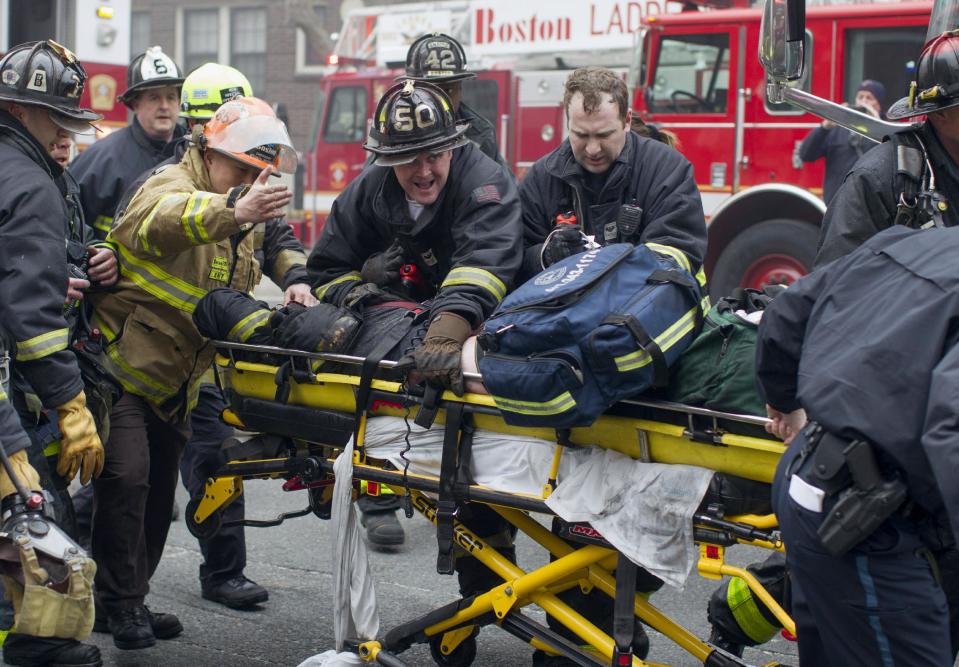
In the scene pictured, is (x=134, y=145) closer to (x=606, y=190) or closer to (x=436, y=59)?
(x=436, y=59)

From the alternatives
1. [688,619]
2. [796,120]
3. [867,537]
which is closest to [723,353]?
[867,537]

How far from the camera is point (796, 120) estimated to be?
9.57m

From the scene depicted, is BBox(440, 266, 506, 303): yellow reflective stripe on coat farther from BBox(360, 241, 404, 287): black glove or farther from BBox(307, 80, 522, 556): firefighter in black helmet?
BBox(360, 241, 404, 287): black glove

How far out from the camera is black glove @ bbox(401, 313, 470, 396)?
351 centimetres

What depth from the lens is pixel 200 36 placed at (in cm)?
2791

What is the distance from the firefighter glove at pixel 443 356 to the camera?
A: 3.51m

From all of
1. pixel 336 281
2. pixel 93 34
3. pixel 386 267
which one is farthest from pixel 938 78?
pixel 93 34

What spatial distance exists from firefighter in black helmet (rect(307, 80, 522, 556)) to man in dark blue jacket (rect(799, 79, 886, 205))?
16.5 ft

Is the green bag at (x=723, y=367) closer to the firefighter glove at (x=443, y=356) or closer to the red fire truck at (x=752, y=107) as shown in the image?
the firefighter glove at (x=443, y=356)

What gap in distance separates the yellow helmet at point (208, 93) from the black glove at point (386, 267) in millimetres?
1371

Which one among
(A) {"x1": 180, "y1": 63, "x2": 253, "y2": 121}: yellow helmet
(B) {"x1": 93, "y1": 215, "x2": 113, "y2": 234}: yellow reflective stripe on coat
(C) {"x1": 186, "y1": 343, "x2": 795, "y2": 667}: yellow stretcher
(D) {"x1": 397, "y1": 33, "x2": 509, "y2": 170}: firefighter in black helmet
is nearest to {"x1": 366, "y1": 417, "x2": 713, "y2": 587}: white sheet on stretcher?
(C) {"x1": 186, "y1": 343, "x2": 795, "y2": 667}: yellow stretcher

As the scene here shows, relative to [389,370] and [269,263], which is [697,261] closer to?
[389,370]

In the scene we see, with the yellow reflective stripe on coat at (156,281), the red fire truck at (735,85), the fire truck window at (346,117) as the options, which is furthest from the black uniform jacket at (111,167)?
the fire truck window at (346,117)

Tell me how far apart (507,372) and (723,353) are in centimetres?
56
